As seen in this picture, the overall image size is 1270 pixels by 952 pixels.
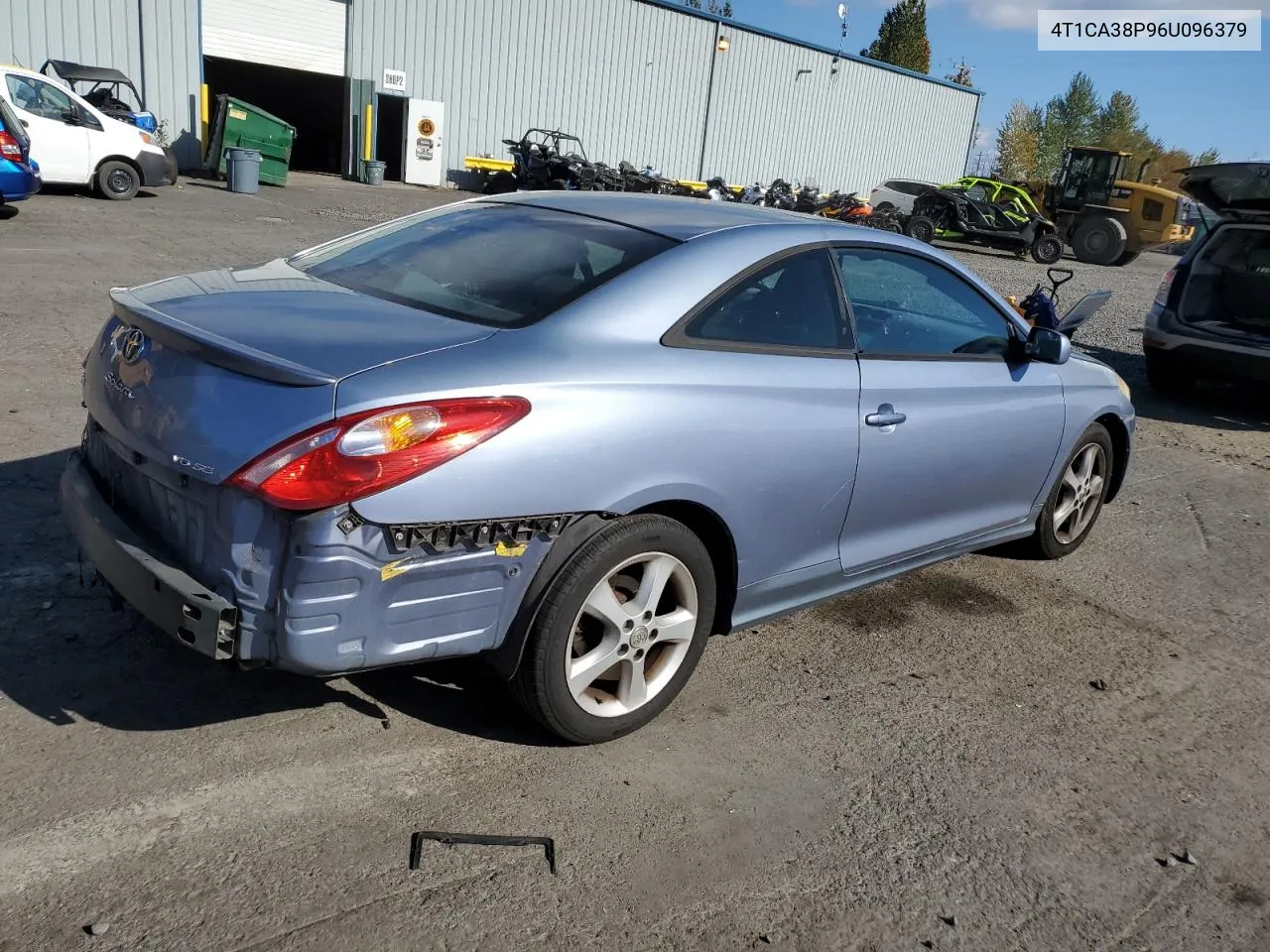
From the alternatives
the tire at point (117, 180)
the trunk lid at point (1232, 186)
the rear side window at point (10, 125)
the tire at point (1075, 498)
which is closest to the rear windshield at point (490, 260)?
the tire at point (1075, 498)

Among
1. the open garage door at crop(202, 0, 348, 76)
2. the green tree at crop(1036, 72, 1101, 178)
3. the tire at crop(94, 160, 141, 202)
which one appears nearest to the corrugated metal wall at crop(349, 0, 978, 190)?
the open garage door at crop(202, 0, 348, 76)

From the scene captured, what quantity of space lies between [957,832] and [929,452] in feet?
4.70

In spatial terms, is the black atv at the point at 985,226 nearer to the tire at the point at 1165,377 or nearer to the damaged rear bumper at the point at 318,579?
the tire at the point at 1165,377

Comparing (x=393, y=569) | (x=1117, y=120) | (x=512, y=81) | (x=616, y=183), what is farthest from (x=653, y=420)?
(x=1117, y=120)

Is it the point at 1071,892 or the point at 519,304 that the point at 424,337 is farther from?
the point at 1071,892

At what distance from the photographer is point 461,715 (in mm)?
3295

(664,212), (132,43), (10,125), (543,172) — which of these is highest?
(132,43)

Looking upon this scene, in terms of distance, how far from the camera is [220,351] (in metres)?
2.71

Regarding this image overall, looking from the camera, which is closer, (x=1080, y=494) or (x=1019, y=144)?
(x=1080, y=494)

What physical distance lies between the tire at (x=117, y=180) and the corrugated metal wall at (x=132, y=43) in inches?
305

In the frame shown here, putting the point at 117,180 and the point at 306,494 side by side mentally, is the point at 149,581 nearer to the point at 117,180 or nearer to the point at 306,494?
the point at 306,494

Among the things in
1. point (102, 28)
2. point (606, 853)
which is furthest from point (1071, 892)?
point (102, 28)

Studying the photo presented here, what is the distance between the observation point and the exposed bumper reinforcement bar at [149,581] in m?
2.57

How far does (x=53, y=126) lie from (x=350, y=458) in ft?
52.8
